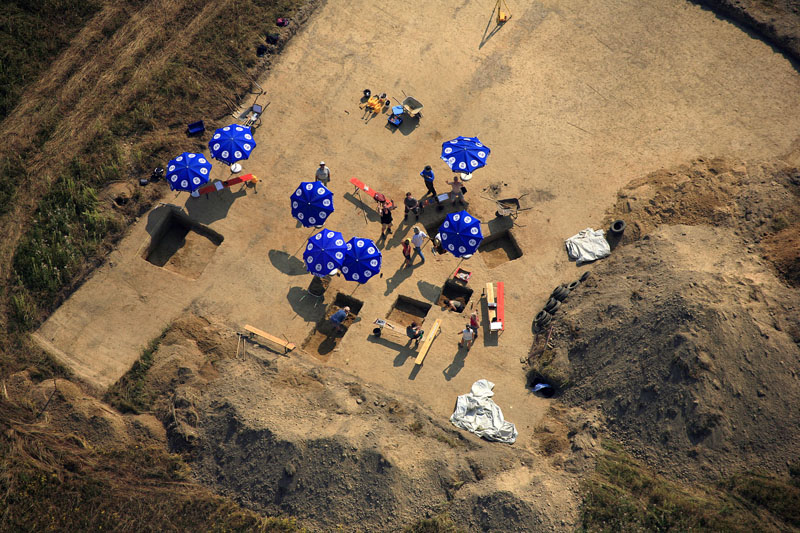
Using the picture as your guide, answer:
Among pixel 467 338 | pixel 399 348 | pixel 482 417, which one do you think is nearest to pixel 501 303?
pixel 467 338

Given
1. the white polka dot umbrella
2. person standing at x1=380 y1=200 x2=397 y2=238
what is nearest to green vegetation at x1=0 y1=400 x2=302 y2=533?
person standing at x1=380 y1=200 x2=397 y2=238

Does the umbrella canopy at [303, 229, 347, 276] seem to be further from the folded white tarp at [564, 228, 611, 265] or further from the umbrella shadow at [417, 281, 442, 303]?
the folded white tarp at [564, 228, 611, 265]

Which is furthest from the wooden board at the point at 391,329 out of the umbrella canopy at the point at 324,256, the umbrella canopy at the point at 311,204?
the umbrella canopy at the point at 311,204

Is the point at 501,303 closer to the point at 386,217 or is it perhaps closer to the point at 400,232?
the point at 400,232

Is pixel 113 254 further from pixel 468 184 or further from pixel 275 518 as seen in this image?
pixel 468 184

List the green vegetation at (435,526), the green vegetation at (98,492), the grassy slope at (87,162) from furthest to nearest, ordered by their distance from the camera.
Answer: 1. the grassy slope at (87,162)
2. the green vegetation at (98,492)
3. the green vegetation at (435,526)

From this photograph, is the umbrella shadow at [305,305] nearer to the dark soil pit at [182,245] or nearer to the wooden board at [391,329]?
the wooden board at [391,329]
